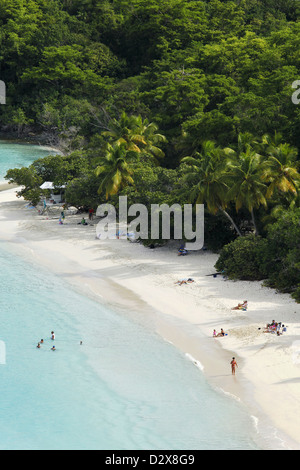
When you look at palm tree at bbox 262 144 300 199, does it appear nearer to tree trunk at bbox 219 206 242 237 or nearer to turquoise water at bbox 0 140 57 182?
tree trunk at bbox 219 206 242 237

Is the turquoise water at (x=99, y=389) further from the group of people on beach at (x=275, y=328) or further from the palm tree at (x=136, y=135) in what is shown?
the palm tree at (x=136, y=135)

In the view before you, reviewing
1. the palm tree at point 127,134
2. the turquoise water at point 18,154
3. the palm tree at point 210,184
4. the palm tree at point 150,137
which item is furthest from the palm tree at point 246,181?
the turquoise water at point 18,154

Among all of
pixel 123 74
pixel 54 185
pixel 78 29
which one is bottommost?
pixel 54 185

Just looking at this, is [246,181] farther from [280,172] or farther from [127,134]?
[127,134]

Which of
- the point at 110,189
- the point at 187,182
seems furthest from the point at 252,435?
the point at 110,189

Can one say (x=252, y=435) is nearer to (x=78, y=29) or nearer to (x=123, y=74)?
(x=123, y=74)

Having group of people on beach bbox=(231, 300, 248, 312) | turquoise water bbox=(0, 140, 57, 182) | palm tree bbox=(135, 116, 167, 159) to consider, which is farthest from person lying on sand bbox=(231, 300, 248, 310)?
turquoise water bbox=(0, 140, 57, 182)
